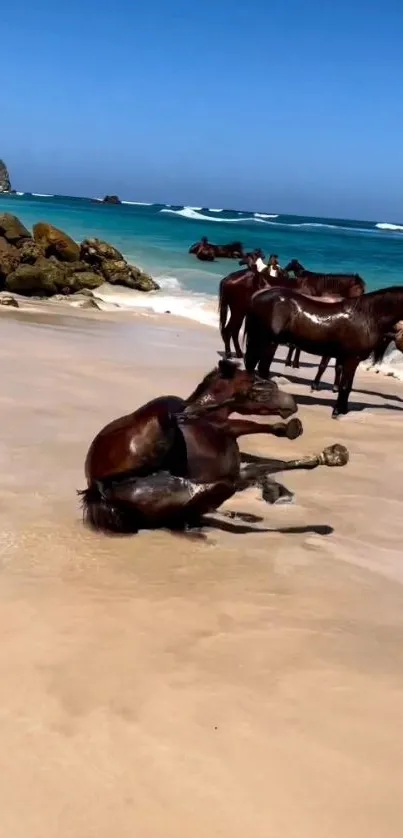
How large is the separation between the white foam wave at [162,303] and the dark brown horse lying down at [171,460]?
473 inches

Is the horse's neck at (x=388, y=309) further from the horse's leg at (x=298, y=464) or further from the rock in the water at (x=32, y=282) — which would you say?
the rock in the water at (x=32, y=282)

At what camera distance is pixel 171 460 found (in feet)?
13.3

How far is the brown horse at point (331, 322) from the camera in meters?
8.33

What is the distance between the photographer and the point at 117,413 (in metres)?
6.79

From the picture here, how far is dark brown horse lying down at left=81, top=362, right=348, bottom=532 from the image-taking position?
4.02 meters

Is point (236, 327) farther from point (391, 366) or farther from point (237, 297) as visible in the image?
point (391, 366)

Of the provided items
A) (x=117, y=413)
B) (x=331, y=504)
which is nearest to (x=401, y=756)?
(x=331, y=504)

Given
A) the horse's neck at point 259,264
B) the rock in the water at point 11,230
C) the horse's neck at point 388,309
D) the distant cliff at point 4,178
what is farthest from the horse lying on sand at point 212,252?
the distant cliff at point 4,178

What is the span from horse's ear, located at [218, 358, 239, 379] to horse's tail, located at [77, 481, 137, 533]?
911 millimetres

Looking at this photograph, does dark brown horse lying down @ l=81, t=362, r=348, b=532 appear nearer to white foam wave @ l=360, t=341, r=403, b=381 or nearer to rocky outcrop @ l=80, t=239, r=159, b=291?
white foam wave @ l=360, t=341, r=403, b=381

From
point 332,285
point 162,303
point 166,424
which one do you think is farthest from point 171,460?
point 162,303

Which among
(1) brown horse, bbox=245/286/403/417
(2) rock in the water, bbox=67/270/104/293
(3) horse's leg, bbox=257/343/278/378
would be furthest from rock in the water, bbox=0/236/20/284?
(1) brown horse, bbox=245/286/403/417

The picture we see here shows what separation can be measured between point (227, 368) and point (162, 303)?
52.3 feet

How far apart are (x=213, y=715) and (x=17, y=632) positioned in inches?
34.5
